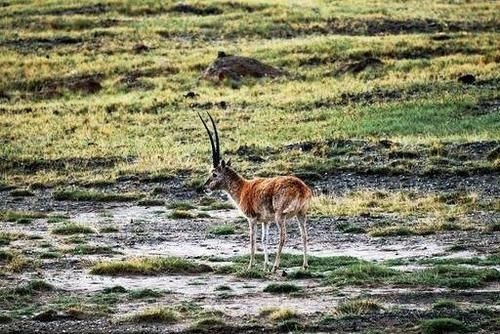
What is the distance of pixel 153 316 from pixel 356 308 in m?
2.81

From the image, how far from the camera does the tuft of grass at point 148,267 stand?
18.9 meters

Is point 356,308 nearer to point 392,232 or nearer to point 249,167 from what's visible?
point 392,232

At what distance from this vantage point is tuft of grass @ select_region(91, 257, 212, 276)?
18938 mm

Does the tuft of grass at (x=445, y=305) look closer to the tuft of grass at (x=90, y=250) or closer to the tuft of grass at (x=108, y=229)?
the tuft of grass at (x=90, y=250)

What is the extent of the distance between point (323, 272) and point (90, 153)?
2250cm

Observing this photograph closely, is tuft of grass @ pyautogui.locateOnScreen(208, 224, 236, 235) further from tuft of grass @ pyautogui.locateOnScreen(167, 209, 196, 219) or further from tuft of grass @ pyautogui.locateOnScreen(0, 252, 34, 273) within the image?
tuft of grass @ pyautogui.locateOnScreen(0, 252, 34, 273)

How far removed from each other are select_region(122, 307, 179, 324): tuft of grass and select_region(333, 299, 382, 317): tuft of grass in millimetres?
2260

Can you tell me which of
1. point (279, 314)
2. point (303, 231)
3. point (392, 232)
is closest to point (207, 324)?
point (279, 314)

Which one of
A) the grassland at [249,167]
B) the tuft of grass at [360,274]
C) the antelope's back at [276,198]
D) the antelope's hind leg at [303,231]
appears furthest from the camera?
the antelope's hind leg at [303,231]

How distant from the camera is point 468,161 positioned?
32594 millimetres

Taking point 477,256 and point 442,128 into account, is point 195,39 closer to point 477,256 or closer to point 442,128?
point 442,128

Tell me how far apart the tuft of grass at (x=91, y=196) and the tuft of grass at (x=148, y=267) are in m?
11.6

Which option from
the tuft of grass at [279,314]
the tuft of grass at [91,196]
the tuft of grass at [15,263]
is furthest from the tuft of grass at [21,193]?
the tuft of grass at [279,314]

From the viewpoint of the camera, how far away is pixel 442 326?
13.4 meters
